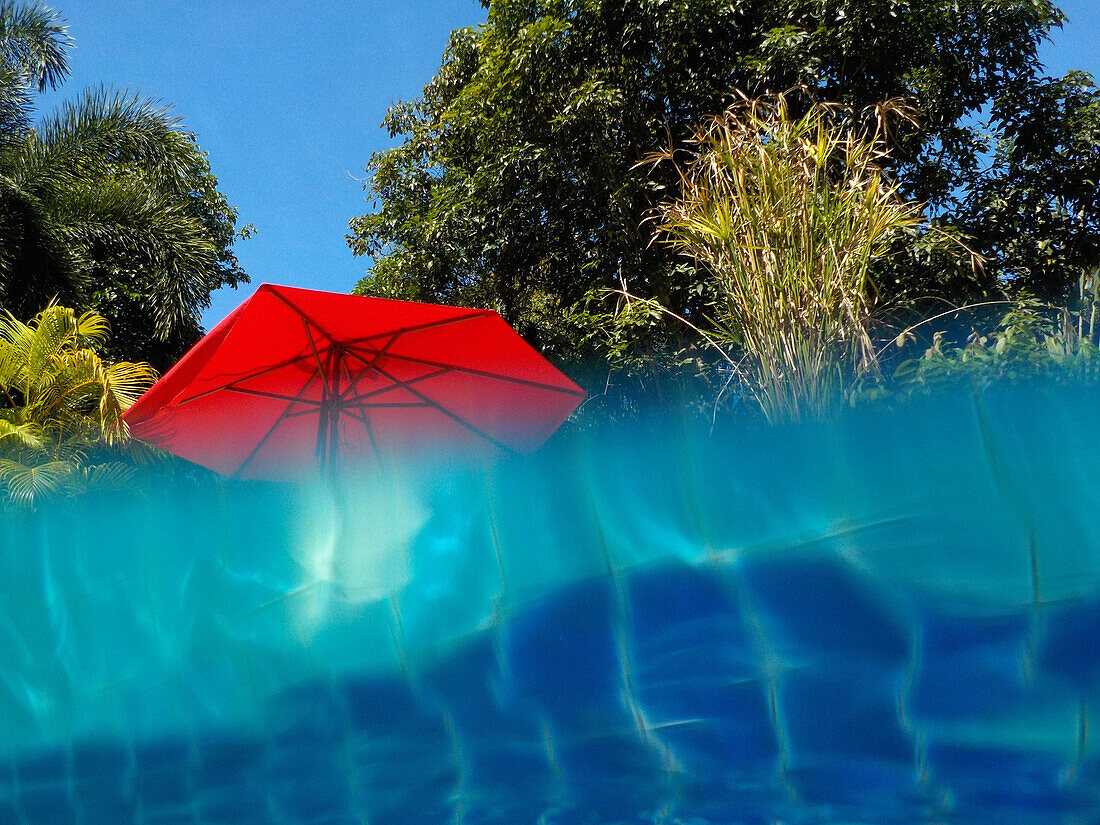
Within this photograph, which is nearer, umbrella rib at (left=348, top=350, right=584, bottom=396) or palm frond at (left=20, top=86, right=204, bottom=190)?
umbrella rib at (left=348, top=350, right=584, bottom=396)

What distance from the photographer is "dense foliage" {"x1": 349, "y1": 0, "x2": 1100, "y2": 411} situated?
8.91 meters

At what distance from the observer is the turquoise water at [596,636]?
2.08 m

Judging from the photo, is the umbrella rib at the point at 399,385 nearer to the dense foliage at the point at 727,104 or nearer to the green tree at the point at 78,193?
the dense foliage at the point at 727,104

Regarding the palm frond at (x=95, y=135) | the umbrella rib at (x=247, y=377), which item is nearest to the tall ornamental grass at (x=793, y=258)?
the umbrella rib at (x=247, y=377)

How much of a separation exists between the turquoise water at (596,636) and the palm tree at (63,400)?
4.38 m

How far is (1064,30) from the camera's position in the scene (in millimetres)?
9211

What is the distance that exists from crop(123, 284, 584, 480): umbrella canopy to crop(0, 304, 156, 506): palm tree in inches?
95.9

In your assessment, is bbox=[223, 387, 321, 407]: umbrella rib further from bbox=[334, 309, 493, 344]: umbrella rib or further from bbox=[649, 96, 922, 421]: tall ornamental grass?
→ bbox=[649, 96, 922, 421]: tall ornamental grass

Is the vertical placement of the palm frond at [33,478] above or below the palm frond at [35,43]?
below

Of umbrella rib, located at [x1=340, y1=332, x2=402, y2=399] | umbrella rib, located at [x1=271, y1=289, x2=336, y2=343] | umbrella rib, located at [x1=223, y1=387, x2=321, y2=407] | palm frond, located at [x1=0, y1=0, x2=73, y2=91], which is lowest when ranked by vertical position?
umbrella rib, located at [x1=223, y1=387, x2=321, y2=407]

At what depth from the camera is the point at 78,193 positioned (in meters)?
10.7

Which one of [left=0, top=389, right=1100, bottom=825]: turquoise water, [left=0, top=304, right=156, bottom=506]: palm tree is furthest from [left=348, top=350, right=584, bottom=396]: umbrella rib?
[left=0, top=304, right=156, bottom=506]: palm tree

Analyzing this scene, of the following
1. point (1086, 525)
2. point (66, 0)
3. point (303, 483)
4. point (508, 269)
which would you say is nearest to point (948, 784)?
point (1086, 525)

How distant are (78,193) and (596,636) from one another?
10803 millimetres
